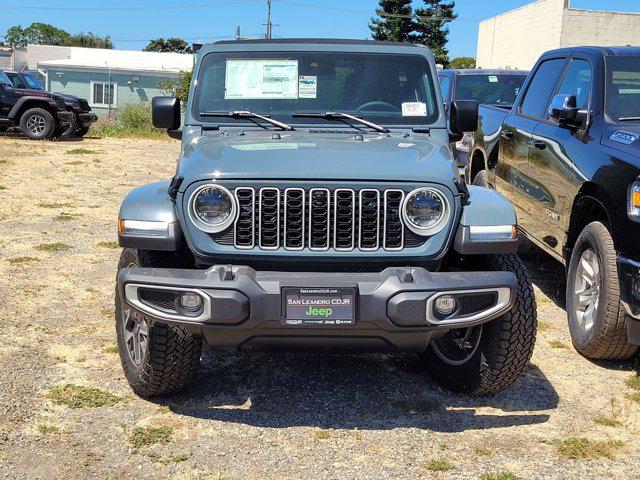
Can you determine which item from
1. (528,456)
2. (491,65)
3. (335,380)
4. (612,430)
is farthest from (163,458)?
(491,65)

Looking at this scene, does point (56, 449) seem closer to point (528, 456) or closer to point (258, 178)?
point (258, 178)

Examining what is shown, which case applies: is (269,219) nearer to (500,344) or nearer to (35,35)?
(500,344)

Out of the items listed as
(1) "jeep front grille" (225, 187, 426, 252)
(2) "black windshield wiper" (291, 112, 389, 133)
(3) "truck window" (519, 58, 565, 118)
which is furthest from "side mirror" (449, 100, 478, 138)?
(1) "jeep front grille" (225, 187, 426, 252)

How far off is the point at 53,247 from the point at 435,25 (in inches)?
2085

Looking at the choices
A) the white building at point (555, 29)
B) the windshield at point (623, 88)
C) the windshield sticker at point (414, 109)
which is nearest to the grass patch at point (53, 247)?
the windshield sticker at point (414, 109)

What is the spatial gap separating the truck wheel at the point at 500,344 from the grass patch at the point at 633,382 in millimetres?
918

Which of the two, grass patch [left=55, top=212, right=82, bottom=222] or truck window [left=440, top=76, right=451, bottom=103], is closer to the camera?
grass patch [left=55, top=212, right=82, bottom=222]

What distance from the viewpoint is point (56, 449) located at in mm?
3820

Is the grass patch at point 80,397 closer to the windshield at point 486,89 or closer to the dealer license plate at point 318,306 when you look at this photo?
the dealer license plate at point 318,306

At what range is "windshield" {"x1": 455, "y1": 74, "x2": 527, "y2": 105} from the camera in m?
11.4

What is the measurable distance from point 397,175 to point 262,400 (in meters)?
1.44

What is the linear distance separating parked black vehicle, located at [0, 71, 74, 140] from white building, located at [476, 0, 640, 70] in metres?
19.6

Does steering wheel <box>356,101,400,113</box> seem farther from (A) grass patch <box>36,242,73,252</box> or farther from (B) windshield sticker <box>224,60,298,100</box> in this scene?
(A) grass patch <box>36,242,73,252</box>

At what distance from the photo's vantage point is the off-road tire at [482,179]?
7.82m
